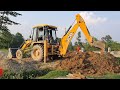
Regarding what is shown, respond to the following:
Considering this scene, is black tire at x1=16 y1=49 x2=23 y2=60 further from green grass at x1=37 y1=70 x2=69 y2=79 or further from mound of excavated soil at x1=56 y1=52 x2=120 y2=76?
mound of excavated soil at x1=56 y1=52 x2=120 y2=76

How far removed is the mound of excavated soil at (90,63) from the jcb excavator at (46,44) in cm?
34

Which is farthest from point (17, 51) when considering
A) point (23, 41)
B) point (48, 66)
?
point (48, 66)

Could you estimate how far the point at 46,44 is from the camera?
12.0 meters

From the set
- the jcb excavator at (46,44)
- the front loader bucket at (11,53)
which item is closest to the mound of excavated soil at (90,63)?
the jcb excavator at (46,44)

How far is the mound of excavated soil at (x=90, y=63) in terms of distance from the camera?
37.2 ft

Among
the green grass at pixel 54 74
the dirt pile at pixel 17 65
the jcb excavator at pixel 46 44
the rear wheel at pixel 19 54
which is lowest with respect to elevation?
the green grass at pixel 54 74

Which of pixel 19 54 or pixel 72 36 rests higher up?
pixel 72 36

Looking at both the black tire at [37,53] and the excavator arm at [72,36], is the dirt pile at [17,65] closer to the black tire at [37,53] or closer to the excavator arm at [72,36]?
the black tire at [37,53]

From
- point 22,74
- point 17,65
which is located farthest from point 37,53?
point 22,74

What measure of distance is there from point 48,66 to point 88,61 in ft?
4.45

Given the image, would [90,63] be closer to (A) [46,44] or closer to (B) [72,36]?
(B) [72,36]

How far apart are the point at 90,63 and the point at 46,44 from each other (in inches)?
65.9
